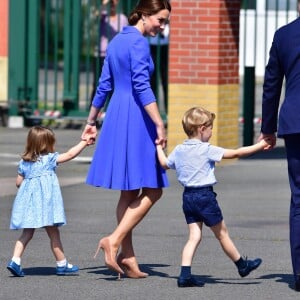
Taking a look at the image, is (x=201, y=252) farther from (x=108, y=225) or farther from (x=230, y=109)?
(x=230, y=109)

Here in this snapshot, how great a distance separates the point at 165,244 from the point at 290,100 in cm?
213

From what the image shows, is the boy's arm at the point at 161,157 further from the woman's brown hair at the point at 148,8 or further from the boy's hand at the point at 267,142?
the woman's brown hair at the point at 148,8

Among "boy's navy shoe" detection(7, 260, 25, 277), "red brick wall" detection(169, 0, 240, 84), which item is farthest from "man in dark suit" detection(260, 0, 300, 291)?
"red brick wall" detection(169, 0, 240, 84)

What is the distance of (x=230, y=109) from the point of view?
1538cm

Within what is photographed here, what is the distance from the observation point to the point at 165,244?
10031mm

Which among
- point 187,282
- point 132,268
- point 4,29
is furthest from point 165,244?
point 4,29

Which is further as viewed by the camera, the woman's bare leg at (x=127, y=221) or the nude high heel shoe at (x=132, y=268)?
the nude high heel shoe at (x=132, y=268)

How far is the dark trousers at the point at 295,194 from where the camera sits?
325 inches

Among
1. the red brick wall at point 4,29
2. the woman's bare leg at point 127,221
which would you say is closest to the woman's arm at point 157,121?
the woman's bare leg at point 127,221

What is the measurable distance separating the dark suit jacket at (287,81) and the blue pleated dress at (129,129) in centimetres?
74

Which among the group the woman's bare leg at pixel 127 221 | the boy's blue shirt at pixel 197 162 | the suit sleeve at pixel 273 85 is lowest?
the woman's bare leg at pixel 127 221

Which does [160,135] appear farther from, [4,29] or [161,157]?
[4,29]

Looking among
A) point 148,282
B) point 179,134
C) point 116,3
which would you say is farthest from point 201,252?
point 116,3

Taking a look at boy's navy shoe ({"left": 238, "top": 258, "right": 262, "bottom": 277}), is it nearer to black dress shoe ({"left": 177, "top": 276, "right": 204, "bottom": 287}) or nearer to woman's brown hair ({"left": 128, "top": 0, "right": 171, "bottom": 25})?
black dress shoe ({"left": 177, "top": 276, "right": 204, "bottom": 287})
